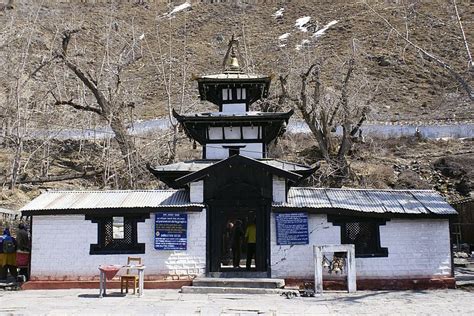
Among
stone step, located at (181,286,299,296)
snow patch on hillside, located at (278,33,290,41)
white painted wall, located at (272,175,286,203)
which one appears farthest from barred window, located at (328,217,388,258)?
snow patch on hillside, located at (278,33,290,41)

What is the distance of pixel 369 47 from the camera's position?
67125 mm

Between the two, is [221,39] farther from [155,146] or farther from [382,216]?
[382,216]

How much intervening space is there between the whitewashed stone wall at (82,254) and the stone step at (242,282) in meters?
0.55

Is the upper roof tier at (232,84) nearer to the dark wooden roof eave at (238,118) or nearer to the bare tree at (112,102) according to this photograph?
the dark wooden roof eave at (238,118)

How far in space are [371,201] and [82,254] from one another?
29.2 feet

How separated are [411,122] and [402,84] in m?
12.6

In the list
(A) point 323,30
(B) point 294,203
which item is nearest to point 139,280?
(B) point 294,203

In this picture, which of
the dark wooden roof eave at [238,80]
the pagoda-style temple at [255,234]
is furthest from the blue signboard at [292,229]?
the dark wooden roof eave at [238,80]

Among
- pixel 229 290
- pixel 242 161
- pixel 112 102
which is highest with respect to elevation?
pixel 112 102

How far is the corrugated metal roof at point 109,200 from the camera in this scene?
16359mm

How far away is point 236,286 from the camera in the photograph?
612 inches

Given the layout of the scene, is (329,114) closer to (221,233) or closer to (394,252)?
(394,252)

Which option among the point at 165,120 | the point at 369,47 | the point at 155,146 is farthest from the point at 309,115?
the point at 369,47

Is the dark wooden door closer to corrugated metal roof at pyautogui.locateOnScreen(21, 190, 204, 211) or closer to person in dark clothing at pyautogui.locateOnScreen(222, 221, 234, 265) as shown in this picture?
corrugated metal roof at pyautogui.locateOnScreen(21, 190, 204, 211)
